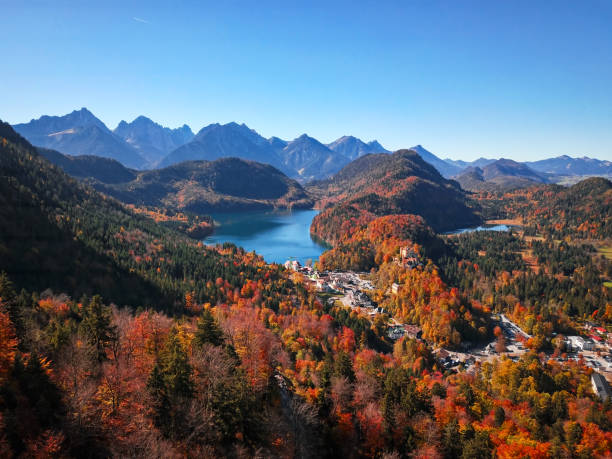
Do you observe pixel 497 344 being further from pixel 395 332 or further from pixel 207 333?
pixel 207 333

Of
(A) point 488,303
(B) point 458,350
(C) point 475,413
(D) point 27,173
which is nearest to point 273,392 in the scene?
(C) point 475,413

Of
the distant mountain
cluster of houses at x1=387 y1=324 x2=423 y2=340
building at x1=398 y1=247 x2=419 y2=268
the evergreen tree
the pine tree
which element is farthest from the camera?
building at x1=398 y1=247 x2=419 y2=268

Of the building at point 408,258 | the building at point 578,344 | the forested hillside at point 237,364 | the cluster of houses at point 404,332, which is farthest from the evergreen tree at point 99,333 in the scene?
the building at point 408,258

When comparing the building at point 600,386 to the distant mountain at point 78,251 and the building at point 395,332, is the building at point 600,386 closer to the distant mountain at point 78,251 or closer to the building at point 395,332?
the building at point 395,332

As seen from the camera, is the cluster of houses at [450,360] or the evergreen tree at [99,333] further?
the cluster of houses at [450,360]


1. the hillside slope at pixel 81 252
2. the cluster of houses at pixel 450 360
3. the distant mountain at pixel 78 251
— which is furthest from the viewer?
the cluster of houses at pixel 450 360

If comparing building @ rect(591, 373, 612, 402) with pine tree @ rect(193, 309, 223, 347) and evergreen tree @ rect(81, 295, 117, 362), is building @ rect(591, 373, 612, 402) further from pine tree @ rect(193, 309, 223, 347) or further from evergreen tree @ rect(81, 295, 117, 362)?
evergreen tree @ rect(81, 295, 117, 362)

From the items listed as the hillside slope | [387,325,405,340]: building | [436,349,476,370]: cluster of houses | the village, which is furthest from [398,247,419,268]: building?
the hillside slope

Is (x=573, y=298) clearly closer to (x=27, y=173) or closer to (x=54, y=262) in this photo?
(x=54, y=262)
